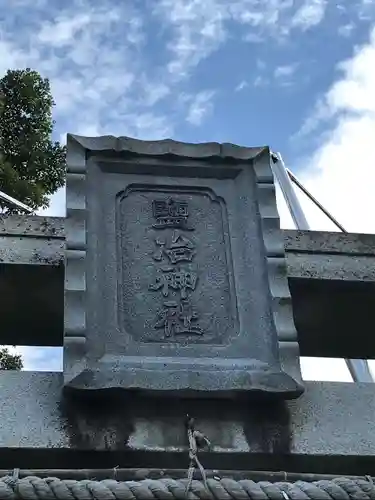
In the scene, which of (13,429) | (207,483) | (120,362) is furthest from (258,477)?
(13,429)

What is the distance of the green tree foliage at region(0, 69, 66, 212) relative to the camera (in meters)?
7.45

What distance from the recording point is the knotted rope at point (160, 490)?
1854 millimetres

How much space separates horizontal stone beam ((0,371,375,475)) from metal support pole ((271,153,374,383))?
1.97 meters

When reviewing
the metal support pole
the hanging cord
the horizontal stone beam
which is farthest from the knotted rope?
the metal support pole

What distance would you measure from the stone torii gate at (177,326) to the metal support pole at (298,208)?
129cm

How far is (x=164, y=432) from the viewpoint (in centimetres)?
230

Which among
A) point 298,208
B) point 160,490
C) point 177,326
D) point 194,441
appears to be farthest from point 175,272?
point 298,208

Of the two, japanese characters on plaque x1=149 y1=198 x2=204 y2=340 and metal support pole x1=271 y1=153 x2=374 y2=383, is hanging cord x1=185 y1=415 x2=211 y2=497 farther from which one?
metal support pole x1=271 y1=153 x2=374 y2=383

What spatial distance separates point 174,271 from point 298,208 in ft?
9.42

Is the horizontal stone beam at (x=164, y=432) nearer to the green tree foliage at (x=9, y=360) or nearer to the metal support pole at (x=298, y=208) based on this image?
the metal support pole at (x=298, y=208)

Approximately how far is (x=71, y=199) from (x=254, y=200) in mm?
650

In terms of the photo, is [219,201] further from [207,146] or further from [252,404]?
[252,404]

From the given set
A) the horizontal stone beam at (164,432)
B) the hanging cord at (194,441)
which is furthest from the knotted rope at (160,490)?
the horizontal stone beam at (164,432)

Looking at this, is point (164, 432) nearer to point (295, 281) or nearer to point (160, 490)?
point (160, 490)
